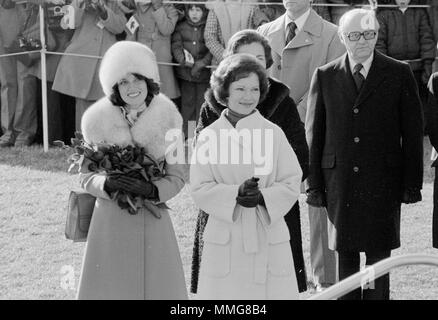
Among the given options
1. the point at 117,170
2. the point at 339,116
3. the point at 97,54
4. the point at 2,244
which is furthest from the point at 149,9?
the point at 117,170

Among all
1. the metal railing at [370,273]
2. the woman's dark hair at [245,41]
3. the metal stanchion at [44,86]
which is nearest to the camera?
the metal railing at [370,273]

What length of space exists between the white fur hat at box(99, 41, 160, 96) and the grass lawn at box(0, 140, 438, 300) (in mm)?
2017

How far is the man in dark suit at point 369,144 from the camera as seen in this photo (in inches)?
267

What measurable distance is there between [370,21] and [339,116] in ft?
2.02

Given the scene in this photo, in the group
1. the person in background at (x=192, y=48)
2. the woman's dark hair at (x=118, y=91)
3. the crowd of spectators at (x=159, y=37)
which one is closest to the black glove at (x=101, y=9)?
the crowd of spectators at (x=159, y=37)

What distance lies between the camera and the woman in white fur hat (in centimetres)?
596

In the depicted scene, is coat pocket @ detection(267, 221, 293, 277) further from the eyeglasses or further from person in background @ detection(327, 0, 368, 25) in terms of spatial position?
person in background @ detection(327, 0, 368, 25)

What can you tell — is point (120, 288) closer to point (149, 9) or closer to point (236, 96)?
point (236, 96)

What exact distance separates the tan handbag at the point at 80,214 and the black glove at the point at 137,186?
0.29 meters

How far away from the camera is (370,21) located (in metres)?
6.81

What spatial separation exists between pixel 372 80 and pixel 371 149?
425 mm

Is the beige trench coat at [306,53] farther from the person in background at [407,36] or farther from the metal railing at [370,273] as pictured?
the person in background at [407,36]

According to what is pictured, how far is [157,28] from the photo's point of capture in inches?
497
